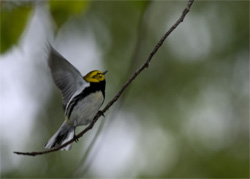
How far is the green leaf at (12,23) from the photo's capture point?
6.50ft

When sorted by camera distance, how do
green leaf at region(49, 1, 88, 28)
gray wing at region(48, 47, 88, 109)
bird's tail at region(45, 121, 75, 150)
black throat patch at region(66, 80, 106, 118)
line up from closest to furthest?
green leaf at region(49, 1, 88, 28)
gray wing at region(48, 47, 88, 109)
black throat patch at region(66, 80, 106, 118)
bird's tail at region(45, 121, 75, 150)

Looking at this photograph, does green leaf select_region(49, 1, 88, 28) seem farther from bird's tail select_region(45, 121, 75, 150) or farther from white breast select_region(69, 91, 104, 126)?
bird's tail select_region(45, 121, 75, 150)

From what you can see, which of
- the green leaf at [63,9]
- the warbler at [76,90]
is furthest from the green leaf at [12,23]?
the warbler at [76,90]

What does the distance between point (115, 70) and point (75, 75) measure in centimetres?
459

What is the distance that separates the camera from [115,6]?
25.6 feet

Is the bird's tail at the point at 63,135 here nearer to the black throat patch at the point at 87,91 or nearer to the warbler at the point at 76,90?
the warbler at the point at 76,90

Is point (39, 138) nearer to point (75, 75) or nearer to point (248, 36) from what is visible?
point (248, 36)

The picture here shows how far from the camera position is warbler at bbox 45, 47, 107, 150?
3094 millimetres

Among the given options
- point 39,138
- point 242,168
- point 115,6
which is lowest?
point 39,138

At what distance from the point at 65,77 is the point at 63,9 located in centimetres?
118

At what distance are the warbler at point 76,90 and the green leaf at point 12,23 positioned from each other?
0.92 m

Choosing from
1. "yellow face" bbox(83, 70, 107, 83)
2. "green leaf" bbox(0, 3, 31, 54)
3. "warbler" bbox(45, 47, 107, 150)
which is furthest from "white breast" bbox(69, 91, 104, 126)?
"green leaf" bbox(0, 3, 31, 54)

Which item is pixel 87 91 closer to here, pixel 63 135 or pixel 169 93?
pixel 63 135

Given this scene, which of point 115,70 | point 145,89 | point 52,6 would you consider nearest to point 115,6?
point 115,70
